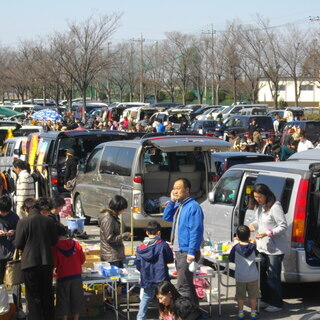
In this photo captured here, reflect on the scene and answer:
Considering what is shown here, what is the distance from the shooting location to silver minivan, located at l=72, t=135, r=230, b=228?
12.9 meters

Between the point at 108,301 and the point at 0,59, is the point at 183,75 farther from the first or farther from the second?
the point at 108,301

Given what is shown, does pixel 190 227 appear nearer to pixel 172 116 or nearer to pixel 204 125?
pixel 204 125

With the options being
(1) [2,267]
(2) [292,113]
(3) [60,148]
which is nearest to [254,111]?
(2) [292,113]

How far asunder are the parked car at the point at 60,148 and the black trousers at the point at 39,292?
9.01 meters

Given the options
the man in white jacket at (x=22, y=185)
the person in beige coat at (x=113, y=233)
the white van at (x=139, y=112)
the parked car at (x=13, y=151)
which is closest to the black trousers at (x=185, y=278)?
the person in beige coat at (x=113, y=233)

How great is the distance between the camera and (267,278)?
29.5ft

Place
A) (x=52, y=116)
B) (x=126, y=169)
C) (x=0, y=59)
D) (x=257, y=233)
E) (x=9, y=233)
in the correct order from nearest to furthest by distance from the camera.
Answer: (x=9, y=233) < (x=257, y=233) < (x=126, y=169) < (x=52, y=116) < (x=0, y=59)

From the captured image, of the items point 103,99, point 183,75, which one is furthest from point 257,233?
point 103,99

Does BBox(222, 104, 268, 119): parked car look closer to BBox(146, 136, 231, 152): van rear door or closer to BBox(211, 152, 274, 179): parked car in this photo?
BBox(211, 152, 274, 179): parked car

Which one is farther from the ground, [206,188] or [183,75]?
[183,75]

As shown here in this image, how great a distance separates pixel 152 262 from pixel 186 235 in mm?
502

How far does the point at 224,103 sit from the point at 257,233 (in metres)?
66.2

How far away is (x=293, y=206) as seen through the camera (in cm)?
887

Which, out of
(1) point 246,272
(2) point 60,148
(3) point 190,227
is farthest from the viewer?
(2) point 60,148
